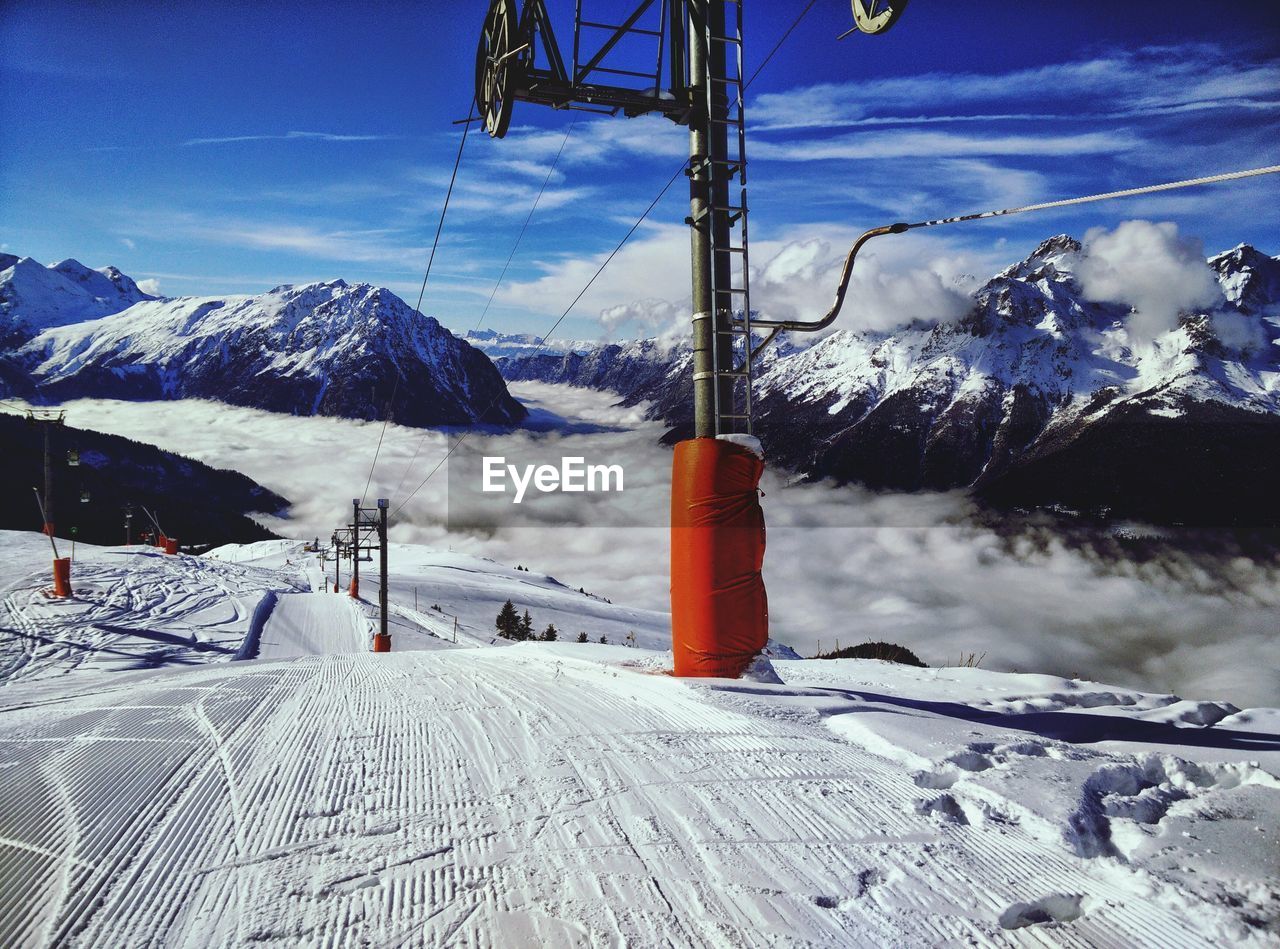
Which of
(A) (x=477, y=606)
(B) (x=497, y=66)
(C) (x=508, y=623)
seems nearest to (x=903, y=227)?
(B) (x=497, y=66)

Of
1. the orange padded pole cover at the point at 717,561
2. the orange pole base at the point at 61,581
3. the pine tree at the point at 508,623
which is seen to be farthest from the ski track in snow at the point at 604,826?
the pine tree at the point at 508,623

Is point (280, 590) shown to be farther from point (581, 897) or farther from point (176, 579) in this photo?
point (581, 897)

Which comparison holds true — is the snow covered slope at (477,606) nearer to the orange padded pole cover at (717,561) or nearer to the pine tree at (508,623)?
the pine tree at (508,623)

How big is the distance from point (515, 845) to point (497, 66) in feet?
30.1

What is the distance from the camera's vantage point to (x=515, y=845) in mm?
3205

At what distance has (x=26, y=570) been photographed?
1259 inches

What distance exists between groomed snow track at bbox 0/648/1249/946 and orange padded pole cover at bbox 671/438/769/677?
2.28 m

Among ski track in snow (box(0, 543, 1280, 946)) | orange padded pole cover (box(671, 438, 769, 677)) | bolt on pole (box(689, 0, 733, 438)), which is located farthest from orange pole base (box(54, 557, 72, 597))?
bolt on pole (box(689, 0, 733, 438))

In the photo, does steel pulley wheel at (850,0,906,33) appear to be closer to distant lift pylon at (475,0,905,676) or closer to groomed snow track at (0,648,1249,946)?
distant lift pylon at (475,0,905,676)

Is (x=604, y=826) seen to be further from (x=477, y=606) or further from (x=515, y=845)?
(x=477, y=606)

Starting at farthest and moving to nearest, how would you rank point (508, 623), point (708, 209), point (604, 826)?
point (508, 623) < point (708, 209) < point (604, 826)

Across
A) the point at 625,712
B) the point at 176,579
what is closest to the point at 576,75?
the point at 625,712

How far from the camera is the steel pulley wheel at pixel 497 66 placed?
8.83 meters

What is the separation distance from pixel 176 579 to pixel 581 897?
3978 cm
